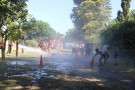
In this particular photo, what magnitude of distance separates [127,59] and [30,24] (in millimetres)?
10408

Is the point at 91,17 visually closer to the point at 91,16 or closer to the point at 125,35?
the point at 91,16

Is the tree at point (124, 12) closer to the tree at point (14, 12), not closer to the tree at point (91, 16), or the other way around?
the tree at point (14, 12)

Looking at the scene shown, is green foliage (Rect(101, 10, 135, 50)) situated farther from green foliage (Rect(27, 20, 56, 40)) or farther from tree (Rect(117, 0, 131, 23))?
green foliage (Rect(27, 20, 56, 40))

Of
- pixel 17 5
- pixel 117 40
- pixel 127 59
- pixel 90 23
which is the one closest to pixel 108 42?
pixel 117 40

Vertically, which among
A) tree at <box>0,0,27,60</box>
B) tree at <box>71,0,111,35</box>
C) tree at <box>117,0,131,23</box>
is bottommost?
tree at <box>0,0,27,60</box>

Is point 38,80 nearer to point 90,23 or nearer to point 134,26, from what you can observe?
point 134,26

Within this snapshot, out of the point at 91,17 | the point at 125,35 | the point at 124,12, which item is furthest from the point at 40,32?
the point at 125,35

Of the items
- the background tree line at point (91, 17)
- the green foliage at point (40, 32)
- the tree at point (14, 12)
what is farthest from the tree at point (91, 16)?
the green foliage at point (40, 32)

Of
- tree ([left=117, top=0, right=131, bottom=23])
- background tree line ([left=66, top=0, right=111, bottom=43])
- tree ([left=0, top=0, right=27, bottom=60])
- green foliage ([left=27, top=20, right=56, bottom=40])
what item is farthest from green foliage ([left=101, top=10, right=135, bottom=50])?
green foliage ([left=27, top=20, right=56, bottom=40])

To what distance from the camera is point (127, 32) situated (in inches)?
1153

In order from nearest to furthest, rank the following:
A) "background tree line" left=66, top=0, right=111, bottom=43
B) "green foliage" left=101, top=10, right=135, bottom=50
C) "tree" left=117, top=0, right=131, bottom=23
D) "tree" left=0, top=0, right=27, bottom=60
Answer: "tree" left=0, top=0, right=27, bottom=60 → "green foliage" left=101, top=10, right=135, bottom=50 → "tree" left=117, top=0, right=131, bottom=23 → "background tree line" left=66, top=0, right=111, bottom=43

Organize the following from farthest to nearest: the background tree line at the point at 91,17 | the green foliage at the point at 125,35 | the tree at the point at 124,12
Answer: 1. the background tree line at the point at 91,17
2. the tree at the point at 124,12
3. the green foliage at the point at 125,35

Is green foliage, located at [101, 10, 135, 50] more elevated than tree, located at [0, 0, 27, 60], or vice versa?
tree, located at [0, 0, 27, 60]

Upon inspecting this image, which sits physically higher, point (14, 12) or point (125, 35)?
point (14, 12)
